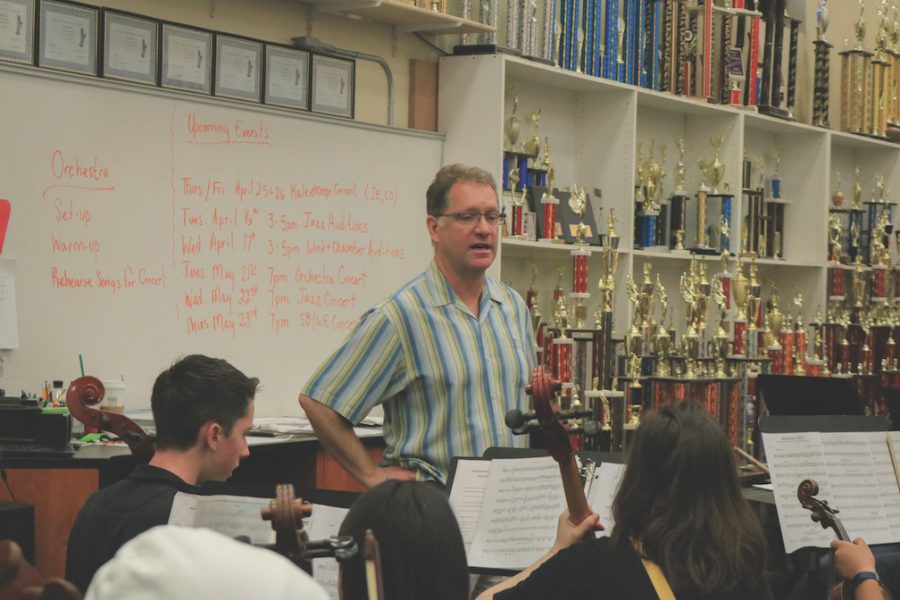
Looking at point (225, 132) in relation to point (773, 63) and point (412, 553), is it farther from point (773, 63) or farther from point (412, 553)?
point (773, 63)

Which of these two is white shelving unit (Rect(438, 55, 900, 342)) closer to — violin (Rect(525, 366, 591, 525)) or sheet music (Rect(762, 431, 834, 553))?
sheet music (Rect(762, 431, 834, 553))

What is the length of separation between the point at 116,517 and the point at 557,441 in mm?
874

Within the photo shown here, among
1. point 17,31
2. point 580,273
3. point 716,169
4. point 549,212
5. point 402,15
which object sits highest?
point 402,15

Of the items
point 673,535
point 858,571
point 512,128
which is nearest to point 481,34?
point 512,128

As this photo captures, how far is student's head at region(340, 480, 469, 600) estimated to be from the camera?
66.5 inches

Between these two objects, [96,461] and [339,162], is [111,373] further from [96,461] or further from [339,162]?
[339,162]

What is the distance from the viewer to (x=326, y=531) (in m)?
2.48

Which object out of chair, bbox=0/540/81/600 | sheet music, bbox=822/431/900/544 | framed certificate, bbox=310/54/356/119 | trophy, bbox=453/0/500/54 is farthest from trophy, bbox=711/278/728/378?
chair, bbox=0/540/81/600

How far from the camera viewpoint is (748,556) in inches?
91.0

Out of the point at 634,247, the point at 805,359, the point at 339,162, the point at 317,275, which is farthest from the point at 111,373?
the point at 805,359

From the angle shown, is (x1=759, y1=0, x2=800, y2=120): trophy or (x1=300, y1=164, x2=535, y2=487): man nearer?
(x1=300, y1=164, x2=535, y2=487): man

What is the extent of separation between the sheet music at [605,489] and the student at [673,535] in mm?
478

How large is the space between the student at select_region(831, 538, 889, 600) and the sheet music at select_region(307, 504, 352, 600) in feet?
3.85

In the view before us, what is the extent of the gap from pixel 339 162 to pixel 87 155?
1086 mm
